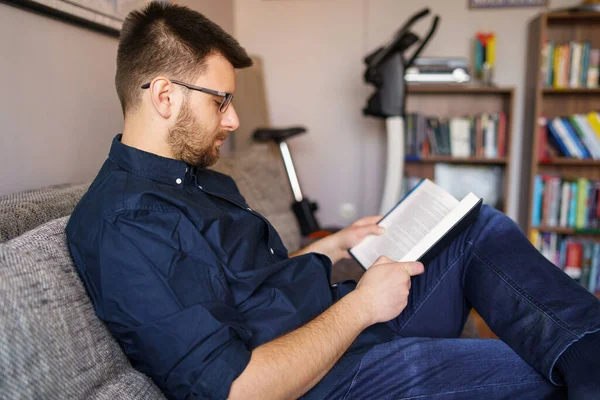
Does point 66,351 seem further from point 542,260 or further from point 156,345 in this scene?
point 542,260

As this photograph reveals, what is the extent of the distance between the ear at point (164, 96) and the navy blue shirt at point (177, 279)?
9cm

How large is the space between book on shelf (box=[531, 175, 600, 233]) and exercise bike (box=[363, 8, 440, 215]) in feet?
2.78

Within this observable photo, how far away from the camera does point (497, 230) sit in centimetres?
113

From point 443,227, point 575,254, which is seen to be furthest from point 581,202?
point 443,227

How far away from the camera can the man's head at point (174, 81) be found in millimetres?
993

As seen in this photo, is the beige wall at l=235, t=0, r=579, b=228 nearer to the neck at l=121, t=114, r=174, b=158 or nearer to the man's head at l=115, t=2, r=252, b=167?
the man's head at l=115, t=2, r=252, b=167

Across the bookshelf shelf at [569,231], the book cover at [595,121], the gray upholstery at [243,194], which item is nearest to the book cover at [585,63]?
the book cover at [595,121]

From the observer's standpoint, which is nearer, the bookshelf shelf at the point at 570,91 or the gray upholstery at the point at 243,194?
the gray upholstery at the point at 243,194

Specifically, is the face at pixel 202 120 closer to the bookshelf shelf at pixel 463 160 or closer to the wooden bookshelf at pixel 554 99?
the bookshelf shelf at pixel 463 160

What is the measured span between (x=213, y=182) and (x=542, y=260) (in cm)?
74

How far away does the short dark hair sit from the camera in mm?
997

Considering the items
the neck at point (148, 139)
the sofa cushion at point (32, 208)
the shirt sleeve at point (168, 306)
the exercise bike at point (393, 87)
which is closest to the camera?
the shirt sleeve at point (168, 306)

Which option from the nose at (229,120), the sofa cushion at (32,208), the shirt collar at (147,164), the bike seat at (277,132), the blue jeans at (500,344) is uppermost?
the nose at (229,120)

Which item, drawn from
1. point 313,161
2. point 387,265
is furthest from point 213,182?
point 313,161
